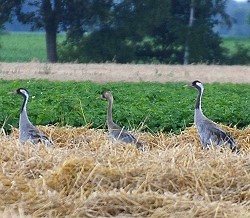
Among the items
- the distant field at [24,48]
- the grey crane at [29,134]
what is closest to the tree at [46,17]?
the distant field at [24,48]

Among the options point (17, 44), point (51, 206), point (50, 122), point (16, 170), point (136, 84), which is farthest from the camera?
point (17, 44)

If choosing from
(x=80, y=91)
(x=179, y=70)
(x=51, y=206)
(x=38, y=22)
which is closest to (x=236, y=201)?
(x=51, y=206)

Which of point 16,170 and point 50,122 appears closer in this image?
point 16,170

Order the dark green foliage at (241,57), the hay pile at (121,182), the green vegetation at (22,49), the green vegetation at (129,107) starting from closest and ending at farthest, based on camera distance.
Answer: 1. the hay pile at (121,182)
2. the green vegetation at (129,107)
3. the green vegetation at (22,49)
4. the dark green foliage at (241,57)

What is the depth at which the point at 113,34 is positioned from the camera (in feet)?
131

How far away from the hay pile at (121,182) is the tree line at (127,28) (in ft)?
93.3

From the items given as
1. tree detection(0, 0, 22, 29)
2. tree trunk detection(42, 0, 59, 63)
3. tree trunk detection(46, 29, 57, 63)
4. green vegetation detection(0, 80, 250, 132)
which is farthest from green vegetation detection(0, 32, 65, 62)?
green vegetation detection(0, 80, 250, 132)

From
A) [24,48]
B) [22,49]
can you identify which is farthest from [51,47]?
[24,48]

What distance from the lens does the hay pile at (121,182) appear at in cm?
848

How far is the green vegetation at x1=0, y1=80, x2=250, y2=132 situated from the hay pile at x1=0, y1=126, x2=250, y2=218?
4304 millimetres

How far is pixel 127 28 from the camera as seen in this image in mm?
39656

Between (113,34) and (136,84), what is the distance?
1607 cm

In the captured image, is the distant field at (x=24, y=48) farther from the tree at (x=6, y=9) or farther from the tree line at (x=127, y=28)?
the tree at (x=6, y=9)

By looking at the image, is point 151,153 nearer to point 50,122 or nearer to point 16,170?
point 16,170
